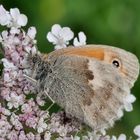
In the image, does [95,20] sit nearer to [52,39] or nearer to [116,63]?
[52,39]

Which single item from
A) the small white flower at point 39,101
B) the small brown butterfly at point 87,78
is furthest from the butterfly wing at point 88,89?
the small white flower at point 39,101

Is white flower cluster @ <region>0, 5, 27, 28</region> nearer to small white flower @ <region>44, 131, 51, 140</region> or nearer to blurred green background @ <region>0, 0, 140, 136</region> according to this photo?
small white flower @ <region>44, 131, 51, 140</region>

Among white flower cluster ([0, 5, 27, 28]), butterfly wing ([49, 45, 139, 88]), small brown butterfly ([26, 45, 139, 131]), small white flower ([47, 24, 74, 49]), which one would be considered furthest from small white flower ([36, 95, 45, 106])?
white flower cluster ([0, 5, 27, 28])

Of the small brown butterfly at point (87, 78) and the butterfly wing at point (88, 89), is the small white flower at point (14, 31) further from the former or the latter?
the butterfly wing at point (88, 89)

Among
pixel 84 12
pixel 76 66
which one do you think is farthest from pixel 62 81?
pixel 84 12

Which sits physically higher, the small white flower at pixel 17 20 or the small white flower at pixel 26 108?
the small white flower at pixel 17 20

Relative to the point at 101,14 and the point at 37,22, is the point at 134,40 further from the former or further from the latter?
the point at 37,22
